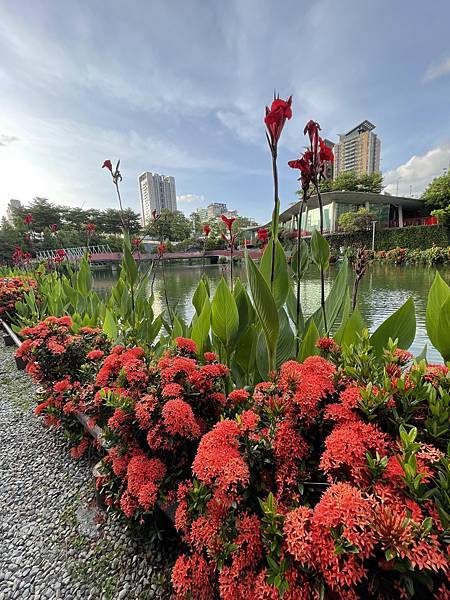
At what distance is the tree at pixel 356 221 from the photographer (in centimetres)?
2011

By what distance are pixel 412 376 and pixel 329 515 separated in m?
0.34

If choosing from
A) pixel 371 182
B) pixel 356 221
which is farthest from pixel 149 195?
pixel 371 182

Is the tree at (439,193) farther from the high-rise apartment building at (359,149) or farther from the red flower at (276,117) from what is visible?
the red flower at (276,117)

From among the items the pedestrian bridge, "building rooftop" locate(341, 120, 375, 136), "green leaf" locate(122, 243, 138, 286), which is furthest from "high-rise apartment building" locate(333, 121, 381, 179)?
"green leaf" locate(122, 243, 138, 286)

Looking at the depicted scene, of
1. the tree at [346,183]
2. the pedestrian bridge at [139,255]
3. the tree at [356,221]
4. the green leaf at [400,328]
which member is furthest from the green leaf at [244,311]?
the tree at [346,183]

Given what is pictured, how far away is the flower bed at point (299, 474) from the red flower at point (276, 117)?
0.63 m

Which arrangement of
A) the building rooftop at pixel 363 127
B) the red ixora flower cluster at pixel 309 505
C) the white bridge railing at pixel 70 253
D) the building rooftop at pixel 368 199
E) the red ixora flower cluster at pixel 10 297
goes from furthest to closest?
the building rooftop at pixel 363 127
the building rooftop at pixel 368 199
the white bridge railing at pixel 70 253
the red ixora flower cluster at pixel 10 297
the red ixora flower cluster at pixel 309 505

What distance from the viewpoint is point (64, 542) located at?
3.38 ft

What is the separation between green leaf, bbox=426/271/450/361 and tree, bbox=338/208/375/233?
2141 cm

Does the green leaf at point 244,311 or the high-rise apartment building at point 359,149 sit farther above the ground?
the high-rise apartment building at point 359,149

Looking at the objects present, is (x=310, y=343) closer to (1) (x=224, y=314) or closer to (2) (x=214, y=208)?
(1) (x=224, y=314)

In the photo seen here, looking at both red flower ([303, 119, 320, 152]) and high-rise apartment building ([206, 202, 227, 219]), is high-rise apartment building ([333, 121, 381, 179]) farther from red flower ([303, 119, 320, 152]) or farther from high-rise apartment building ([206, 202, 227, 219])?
red flower ([303, 119, 320, 152])

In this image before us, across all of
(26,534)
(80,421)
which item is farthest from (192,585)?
(80,421)

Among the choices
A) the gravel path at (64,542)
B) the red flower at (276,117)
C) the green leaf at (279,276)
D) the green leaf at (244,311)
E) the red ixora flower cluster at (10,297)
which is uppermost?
the red flower at (276,117)
